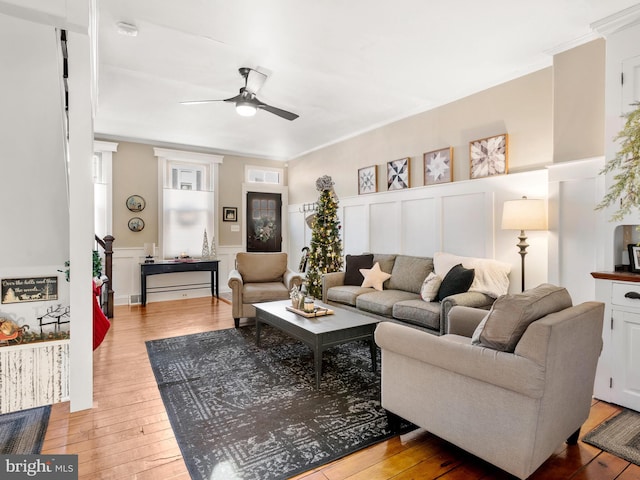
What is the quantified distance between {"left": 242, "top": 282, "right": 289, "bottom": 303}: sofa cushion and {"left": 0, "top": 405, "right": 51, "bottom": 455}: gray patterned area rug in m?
2.34

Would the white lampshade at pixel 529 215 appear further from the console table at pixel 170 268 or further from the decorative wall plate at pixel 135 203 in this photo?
the decorative wall plate at pixel 135 203

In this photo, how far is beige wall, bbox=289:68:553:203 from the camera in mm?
3514

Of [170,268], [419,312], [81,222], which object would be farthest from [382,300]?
[170,268]

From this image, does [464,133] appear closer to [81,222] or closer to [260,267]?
[260,267]

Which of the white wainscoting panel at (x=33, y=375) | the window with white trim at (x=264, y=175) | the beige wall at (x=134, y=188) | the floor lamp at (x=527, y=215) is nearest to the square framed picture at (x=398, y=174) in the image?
the floor lamp at (x=527, y=215)

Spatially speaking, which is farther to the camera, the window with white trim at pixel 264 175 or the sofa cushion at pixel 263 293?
the window with white trim at pixel 264 175

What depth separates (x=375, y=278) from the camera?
4637 mm

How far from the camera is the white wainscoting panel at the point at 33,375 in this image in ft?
7.91

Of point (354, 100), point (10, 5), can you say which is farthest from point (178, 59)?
point (354, 100)

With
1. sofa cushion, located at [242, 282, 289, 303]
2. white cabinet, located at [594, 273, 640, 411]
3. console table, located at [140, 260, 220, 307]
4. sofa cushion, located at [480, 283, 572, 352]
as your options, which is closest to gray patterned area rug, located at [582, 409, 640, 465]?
white cabinet, located at [594, 273, 640, 411]

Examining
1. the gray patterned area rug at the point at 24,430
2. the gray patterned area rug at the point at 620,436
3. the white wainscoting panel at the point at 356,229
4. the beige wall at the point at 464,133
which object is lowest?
the gray patterned area rug at the point at 620,436

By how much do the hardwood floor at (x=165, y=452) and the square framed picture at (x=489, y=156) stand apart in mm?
2389

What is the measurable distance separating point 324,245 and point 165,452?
3961mm

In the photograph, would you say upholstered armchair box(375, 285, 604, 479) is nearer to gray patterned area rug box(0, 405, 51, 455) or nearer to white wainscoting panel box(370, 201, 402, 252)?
gray patterned area rug box(0, 405, 51, 455)
